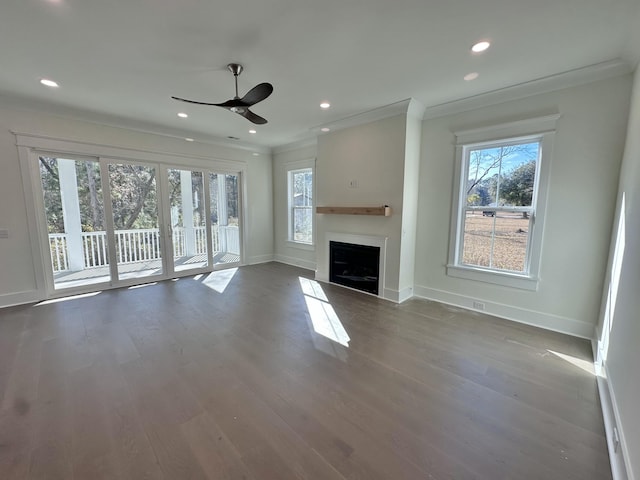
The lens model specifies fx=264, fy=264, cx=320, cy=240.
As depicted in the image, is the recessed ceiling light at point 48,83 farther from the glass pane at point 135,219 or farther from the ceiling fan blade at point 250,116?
the ceiling fan blade at point 250,116

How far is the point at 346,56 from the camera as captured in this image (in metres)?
2.50

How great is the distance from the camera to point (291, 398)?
1.97 m

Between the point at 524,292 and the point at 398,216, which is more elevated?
the point at 398,216

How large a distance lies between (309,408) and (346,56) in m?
3.02

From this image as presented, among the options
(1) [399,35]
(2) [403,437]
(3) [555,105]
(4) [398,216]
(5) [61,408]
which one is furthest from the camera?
(4) [398,216]

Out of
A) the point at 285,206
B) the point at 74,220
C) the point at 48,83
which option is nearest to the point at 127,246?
the point at 74,220

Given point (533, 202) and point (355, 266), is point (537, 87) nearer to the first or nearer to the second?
point (533, 202)

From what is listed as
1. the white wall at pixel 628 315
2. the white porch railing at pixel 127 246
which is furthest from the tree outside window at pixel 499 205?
the white porch railing at pixel 127 246

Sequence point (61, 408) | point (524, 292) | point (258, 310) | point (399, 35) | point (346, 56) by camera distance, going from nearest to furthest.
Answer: point (61, 408) < point (399, 35) < point (346, 56) < point (524, 292) < point (258, 310)

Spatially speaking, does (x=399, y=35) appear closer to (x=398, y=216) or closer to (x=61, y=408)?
(x=398, y=216)

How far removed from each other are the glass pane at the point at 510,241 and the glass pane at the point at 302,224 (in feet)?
11.6

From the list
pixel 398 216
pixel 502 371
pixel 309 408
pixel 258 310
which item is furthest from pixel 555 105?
pixel 258 310

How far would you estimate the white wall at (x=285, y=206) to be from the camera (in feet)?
18.9

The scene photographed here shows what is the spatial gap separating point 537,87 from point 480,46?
1.23 m
